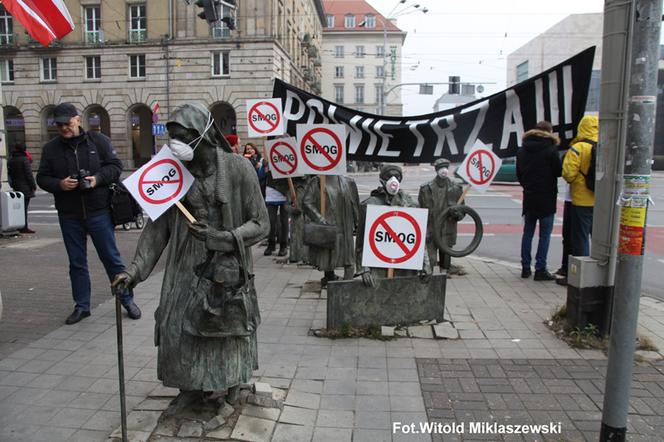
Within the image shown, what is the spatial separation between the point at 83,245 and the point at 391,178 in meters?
3.22

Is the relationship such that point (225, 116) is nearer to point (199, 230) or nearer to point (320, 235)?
point (320, 235)

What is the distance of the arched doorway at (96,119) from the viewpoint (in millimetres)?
39234

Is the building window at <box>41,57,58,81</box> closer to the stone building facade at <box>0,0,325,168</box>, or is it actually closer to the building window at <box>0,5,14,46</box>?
the stone building facade at <box>0,0,325,168</box>

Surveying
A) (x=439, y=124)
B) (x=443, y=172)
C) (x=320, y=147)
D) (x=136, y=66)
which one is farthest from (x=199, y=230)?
(x=136, y=66)

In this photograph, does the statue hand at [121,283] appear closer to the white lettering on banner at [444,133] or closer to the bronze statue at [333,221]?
the bronze statue at [333,221]

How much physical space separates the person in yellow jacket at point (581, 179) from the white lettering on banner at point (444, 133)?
1.37 m

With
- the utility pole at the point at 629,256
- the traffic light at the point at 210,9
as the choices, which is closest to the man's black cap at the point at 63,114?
the utility pole at the point at 629,256

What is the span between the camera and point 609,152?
5.00m

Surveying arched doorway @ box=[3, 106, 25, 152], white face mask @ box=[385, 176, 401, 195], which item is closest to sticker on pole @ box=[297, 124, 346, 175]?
white face mask @ box=[385, 176, 401, 195]

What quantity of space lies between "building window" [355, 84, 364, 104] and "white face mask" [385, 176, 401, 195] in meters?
81.5

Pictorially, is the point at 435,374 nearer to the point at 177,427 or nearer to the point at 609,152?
the point at 177,427

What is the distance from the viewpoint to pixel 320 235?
6363 mm

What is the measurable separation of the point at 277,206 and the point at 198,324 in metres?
6.57

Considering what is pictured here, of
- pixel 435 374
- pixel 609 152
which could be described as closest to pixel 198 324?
pixel 435 374
